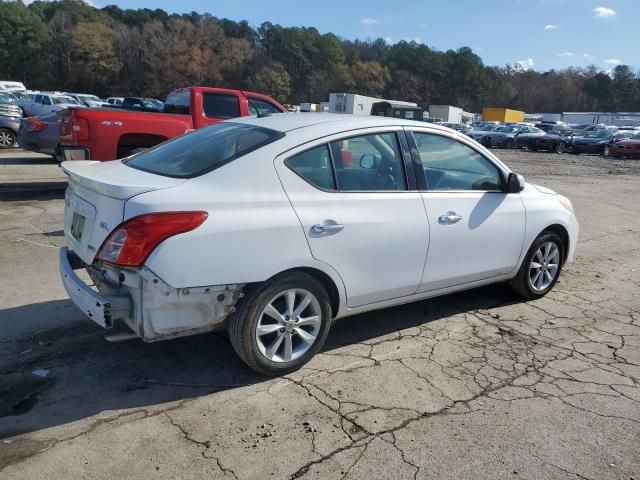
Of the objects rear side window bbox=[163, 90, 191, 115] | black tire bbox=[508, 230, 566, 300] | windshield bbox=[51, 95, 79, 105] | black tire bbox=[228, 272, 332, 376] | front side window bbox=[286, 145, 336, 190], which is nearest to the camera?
black tire bbox=[228, 272, 332, 376]

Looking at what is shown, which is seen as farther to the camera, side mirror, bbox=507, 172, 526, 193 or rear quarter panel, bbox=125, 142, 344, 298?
side mirror, bbox=507, 172, 526, 193

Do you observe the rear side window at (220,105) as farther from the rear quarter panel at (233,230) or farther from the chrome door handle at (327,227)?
the chrome door handle at (327,227)

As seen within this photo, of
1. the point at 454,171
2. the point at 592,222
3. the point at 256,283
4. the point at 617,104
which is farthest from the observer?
the point at 617,104

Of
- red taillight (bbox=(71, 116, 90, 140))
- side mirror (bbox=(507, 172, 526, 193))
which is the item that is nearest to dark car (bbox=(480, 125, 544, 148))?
red taillight (bbox=(71, 116, 90, 140))

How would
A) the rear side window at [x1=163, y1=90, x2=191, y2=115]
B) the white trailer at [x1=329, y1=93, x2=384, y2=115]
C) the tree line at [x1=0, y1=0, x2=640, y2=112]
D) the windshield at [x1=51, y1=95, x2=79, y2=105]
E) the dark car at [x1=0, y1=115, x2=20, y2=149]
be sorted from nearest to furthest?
1. the rear side window at [x1=163, y1=90, x2=191, y2=115]
2. the dark car at [x1=0, y1=115, x2=20, y2=149]
3. the windshield at [x1=51, y1=95, x2=79, y2=105]
4. the white trailer at [x1=329, y1=93, x2=384, y2=115]
5. the tree line at [x1=0, y1=0, x2=640, y2=112]

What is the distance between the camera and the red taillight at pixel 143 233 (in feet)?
10.1

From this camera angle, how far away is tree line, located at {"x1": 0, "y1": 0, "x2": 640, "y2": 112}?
94312mm

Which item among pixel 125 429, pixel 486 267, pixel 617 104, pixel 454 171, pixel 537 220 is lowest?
pixel 125 429

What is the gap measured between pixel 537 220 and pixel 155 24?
114586 mm

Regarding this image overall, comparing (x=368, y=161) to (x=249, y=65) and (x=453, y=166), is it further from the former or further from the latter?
(x=249, y=65)

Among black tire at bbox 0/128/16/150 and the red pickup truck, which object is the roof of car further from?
black tire at bbox 0/128/16/150

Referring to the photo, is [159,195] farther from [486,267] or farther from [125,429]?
[486,267]

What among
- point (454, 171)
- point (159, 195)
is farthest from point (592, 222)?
point (159, 195)

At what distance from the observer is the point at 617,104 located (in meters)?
138
